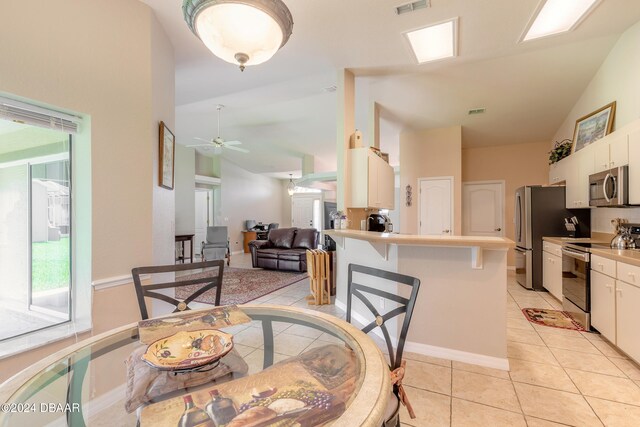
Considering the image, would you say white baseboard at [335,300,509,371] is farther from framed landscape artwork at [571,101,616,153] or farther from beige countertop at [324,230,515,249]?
framed landscape artwork at [571,101,616,153]

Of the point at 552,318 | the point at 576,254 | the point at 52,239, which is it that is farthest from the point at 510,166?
the point at 52,239

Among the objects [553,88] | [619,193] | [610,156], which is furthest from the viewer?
[553,88]

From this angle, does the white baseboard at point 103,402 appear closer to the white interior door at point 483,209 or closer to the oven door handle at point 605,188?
the oven door handle at point 605,188

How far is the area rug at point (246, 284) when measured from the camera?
4023 mm

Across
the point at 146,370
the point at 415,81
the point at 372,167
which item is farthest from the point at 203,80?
the point at 146,370

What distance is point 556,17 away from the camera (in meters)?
2.64

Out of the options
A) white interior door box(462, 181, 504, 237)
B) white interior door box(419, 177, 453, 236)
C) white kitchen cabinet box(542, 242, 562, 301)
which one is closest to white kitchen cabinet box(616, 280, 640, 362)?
white kitchen cabinet box(542, 242, 562, 301)

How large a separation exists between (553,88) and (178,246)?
7.90 metres

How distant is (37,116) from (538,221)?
5.66 meters

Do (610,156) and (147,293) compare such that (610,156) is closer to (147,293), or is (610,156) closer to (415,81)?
(415,81)

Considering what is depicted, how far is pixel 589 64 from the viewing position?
140 inches

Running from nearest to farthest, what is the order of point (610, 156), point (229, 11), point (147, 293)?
point (229, 11), point (147, 293), point (610, 156)

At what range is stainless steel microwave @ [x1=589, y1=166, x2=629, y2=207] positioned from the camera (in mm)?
2652

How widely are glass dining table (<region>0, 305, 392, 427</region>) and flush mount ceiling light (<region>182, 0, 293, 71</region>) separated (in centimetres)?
129
